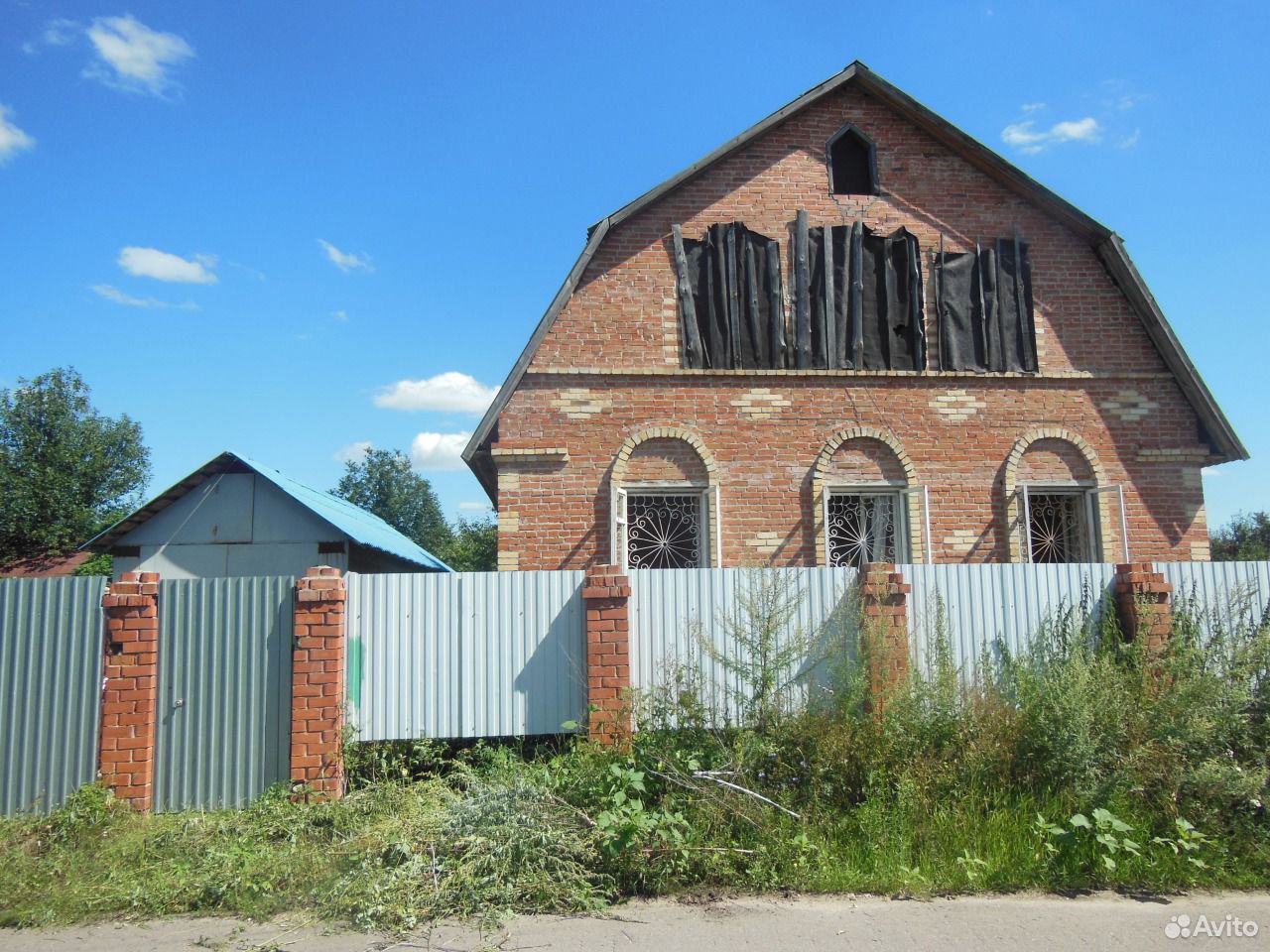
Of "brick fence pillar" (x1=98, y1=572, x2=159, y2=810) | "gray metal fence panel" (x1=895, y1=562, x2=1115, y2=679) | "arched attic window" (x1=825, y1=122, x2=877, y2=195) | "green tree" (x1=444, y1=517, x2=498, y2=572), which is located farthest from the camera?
"green tree" (x1=444, y1=517, x2=498, y2=572)

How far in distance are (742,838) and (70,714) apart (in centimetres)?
493

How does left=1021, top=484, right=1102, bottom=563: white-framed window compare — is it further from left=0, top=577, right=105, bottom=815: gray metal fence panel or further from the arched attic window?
left=0, top=577, right=105, bottom=815: gray metal fence panel

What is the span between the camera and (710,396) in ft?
33.2

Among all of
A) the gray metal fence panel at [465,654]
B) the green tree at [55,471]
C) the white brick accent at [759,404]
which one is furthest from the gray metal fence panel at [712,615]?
the green tree at [55,471]

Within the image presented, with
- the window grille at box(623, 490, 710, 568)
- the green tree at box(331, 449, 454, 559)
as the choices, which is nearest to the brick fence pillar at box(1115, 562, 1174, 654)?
the window grille at box(623, 490, 710, 568)

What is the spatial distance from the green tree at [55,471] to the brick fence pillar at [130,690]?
2300cm

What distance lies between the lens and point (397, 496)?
5000 centimetres

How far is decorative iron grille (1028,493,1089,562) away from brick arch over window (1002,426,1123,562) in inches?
10.2

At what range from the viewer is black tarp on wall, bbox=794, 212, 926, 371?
10.4 metres

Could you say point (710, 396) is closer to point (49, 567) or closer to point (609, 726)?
point (609, 726)

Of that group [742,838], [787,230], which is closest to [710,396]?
[787,230]

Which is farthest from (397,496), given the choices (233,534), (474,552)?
(233,534)

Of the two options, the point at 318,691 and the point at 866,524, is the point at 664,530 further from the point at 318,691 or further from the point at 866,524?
the point at 318,691

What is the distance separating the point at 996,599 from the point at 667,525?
3941 millimetres
